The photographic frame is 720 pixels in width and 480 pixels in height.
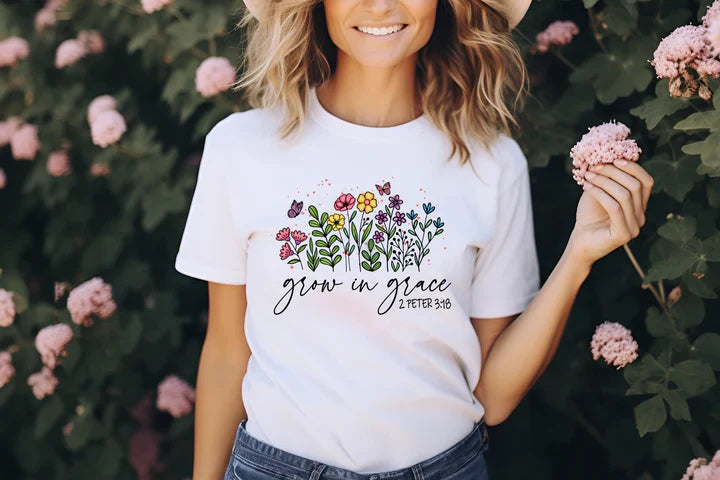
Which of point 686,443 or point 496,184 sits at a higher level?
point 496,184

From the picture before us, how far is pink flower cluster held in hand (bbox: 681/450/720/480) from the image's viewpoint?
5.58ft

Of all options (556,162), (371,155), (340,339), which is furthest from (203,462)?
(556,162)

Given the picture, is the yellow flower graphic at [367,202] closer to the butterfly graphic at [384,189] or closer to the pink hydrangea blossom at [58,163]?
the butterfly graphic at [384,189]

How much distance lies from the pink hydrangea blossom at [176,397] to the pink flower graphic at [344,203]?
4.04 feet

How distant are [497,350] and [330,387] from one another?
1.39ft

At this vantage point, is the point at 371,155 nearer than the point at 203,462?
Yes

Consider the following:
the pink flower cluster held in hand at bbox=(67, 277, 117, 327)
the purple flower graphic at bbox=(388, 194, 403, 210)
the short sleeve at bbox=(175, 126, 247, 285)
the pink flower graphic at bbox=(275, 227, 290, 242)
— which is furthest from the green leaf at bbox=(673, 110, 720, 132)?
the pink flower cluster held in hand at bbox=(67, 277, 117, 327)

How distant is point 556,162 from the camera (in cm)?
254

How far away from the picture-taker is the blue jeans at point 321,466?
67.4 inches

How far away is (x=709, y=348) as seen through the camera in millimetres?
1897

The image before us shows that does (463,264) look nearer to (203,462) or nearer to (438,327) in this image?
(438,327)

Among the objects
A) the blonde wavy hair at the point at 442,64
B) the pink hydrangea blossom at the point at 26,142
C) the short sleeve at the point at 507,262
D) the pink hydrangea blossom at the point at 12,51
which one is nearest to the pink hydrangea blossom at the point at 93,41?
the pink hydrangea blossom at the point at 12,51

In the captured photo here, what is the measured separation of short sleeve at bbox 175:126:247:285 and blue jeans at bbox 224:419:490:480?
0.35 metres

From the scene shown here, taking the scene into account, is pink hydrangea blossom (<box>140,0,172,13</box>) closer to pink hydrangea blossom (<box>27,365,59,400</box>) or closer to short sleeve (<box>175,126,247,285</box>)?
short sleeve (<box>175,126,247,285</box>)
